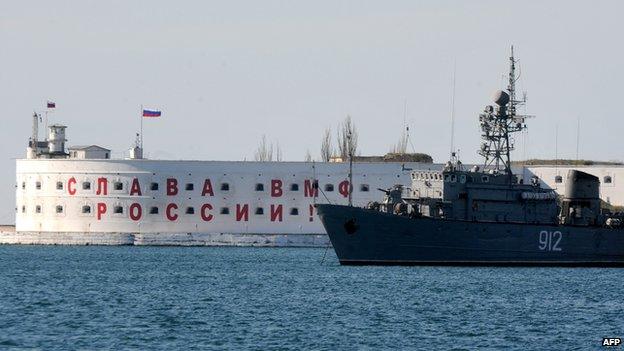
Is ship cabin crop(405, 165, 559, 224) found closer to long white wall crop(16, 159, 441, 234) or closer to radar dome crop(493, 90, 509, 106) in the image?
radar dome crop(493, 90, 509, 106)

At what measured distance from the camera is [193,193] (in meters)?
111

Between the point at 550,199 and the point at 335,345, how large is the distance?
37153 millimetres

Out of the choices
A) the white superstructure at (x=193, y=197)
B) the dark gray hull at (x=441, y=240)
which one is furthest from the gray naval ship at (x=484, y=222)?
the white superstructure at (x=193, y=197)

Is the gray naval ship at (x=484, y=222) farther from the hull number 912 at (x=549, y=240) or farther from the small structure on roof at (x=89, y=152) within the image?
the small structure on roof at (x=89, y=152)

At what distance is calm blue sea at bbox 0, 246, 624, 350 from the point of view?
147ft

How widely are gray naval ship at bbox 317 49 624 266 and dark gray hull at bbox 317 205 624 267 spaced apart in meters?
0.05

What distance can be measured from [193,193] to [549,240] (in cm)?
3941

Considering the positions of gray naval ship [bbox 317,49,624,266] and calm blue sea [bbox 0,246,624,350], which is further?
gray naval ship [bbox 317,49,624,266]

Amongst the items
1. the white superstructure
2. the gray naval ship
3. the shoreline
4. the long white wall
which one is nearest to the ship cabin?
the gray naval ship

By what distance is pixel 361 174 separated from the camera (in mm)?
112625

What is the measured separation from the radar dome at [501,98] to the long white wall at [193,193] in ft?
103

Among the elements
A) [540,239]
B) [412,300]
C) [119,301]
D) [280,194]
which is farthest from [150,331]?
[280,194]

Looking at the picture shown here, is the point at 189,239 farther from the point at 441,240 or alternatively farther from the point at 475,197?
the point at 475,197

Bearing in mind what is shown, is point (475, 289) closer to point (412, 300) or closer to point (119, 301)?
point (412, 300)
